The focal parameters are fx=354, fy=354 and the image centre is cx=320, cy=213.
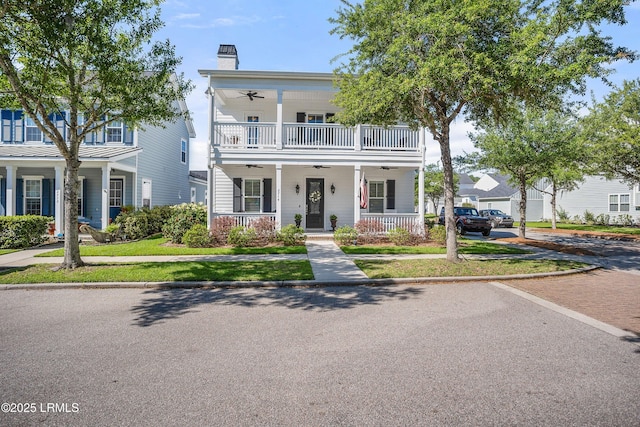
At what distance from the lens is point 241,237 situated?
13648 mm

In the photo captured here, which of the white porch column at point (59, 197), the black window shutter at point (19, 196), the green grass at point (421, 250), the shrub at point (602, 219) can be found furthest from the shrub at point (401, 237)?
the shrub at point (602, 219)

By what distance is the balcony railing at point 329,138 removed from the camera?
15695mm

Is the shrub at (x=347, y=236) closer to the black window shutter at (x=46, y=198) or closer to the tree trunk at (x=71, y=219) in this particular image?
the tree trunk at (x=71, y=219)

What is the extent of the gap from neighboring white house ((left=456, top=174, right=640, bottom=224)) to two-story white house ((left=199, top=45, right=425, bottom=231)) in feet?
38.4

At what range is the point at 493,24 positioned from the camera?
908 centimetres

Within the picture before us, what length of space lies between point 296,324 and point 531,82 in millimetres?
7489

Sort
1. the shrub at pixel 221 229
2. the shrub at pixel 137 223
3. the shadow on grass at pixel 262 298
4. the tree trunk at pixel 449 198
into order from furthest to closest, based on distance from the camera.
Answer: the shrub at pixel 137 223
the shrub at pixel 221 229
the tree trunk at pixel 449 198
the shadow on grass at pixel 262 298

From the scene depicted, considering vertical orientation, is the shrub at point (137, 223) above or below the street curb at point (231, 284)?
above

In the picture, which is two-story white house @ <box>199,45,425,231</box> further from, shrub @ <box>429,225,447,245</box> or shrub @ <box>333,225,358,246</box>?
shrub @ <box>333,225,358,246</box>

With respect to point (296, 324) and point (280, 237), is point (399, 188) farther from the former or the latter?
point (296, 324)

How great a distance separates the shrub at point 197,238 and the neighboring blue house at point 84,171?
21.0ft

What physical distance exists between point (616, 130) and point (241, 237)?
68.7ft

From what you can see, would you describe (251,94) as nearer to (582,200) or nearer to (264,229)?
(264,229)

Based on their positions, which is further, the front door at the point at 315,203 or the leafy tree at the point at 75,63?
the front door at the point at 315,203
